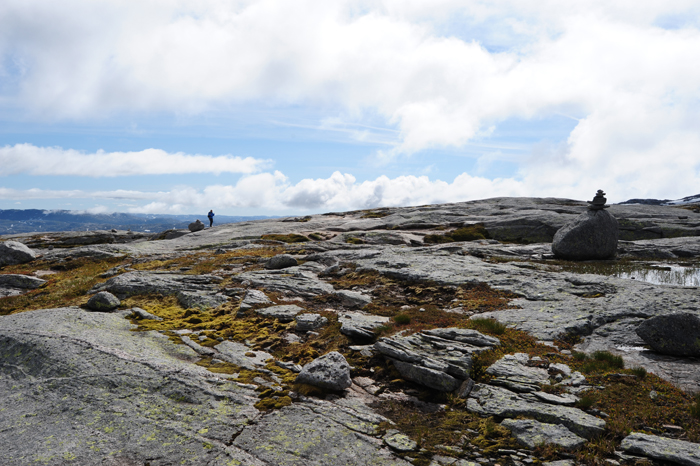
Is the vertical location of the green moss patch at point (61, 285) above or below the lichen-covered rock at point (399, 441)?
above

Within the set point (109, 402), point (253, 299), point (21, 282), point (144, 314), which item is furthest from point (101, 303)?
point (21, 282)

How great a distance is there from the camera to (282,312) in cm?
1945

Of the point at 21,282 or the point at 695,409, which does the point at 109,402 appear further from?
the point at 21,282

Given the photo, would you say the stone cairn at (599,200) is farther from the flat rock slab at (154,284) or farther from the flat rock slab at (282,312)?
A: the flat rock slab at (154,284)

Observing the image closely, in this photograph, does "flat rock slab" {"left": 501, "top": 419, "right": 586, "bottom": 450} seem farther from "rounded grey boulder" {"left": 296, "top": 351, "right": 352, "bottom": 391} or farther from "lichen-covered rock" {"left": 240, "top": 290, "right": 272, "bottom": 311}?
"lichen-covered rock" {"left": 240, "top": 290, "right": 272, "bottom": 311}

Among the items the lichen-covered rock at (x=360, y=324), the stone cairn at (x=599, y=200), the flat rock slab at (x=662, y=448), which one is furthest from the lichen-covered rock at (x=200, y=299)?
the stone cairn at (x=599, y=200)

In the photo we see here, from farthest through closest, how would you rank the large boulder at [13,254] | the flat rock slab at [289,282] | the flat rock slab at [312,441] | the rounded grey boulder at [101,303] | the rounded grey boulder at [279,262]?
the large boulder at [13,254] < the rounded grey boulder at [279,262] < the flat rock slab at [289,282] < the rounded grey boulder at [101,303] < the flat rock slab at [312,441]

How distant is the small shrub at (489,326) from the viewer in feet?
51.0

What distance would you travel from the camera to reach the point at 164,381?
37.2ft

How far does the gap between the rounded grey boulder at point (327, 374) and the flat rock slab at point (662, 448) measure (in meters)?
7.62

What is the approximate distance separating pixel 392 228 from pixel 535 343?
4892 centimetres

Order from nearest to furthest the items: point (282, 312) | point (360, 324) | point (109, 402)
→ point (109, 402)
point (360, 324)
point (282, 312)

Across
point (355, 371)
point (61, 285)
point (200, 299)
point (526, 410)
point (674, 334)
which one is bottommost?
point (355, 371)

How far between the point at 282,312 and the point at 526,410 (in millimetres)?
12944
